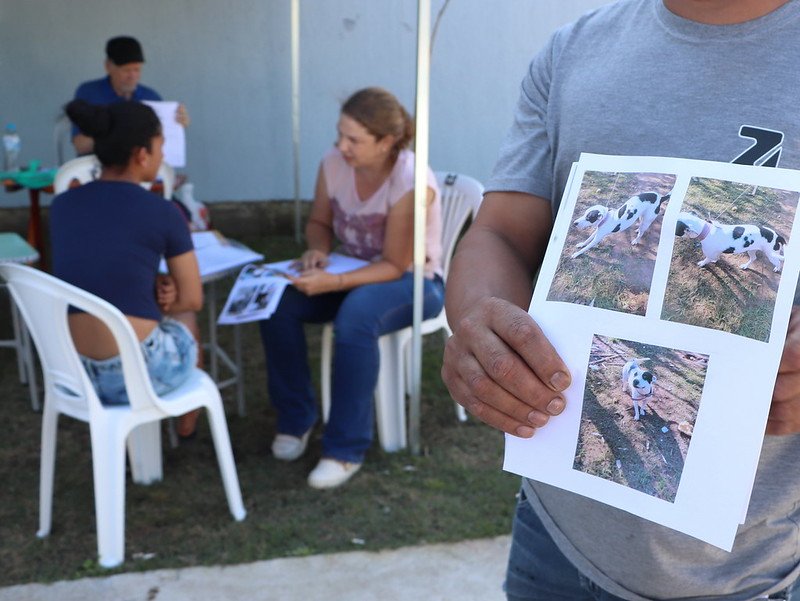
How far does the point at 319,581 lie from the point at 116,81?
3.83 metres

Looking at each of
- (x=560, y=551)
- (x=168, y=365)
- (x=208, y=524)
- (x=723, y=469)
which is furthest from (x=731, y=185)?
(x=208, y=524)

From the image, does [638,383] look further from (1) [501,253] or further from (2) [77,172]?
(2) [77,172]

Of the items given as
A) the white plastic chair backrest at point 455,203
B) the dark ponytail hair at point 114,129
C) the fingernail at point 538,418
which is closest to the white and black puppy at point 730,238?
the fingernail at point 538,418

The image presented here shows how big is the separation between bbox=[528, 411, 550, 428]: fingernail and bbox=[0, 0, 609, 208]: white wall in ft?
22.0

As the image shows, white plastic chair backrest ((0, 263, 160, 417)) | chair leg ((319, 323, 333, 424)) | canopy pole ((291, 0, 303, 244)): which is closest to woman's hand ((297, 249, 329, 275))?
chair leg ((319, 323, 333, 424))

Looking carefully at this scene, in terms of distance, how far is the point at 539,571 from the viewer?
1.20m

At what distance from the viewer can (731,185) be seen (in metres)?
0.80

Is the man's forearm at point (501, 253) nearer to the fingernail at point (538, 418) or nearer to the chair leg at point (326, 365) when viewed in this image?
the fingernail at point (538, 418)

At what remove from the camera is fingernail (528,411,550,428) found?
855mm

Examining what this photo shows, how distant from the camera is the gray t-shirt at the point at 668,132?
94cm

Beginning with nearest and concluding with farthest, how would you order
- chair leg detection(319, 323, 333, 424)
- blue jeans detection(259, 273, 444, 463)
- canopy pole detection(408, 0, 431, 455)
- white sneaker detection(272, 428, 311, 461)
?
canopy pole detection(408, 0, 431, 455) → blue jeans detection(259, 273, 444, 463) → white sneaker detection(272, 428, 311, 461) → chair leg detection(319, 323, 333, 424)

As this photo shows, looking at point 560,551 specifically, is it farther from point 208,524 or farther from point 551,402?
point 208,524

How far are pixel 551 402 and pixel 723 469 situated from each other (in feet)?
0.55

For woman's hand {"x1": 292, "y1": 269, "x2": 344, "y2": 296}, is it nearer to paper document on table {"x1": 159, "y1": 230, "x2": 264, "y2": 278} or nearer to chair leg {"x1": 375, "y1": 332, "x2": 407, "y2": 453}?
paper document on table {"x1": 159, "y1": 230, "x2": 264, "y2": 278}
